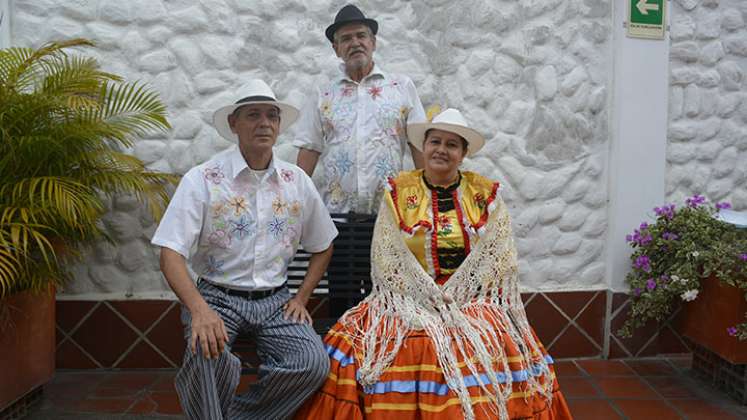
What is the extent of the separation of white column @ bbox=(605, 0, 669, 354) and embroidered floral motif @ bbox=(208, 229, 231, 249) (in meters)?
2.49

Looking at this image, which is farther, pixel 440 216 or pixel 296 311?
pixel 440 216

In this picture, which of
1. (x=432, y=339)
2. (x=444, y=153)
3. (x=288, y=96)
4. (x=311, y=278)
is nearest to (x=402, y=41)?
(x=288, y=96)

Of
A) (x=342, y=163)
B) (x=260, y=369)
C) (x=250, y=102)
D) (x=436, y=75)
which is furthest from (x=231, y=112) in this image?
(x=436, y=75)

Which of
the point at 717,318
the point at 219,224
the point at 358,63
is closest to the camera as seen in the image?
the point at 219,224

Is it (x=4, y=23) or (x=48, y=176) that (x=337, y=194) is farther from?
(x=4, y=23)

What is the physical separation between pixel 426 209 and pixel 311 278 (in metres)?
0.60

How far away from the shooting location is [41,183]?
9.56ft

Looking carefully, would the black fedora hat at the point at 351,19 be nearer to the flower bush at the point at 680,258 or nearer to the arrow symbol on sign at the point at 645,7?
the arrow symbol on sign at the point at 645,7

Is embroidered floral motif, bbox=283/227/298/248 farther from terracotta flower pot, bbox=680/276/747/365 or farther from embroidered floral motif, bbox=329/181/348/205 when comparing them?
terracotta flower pot, bbox=680/276/747/365

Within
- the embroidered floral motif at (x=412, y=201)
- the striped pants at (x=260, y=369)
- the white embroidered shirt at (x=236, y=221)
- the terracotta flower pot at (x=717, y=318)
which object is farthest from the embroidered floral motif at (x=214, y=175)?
the terracotta flower pot at (x=717, y=318)

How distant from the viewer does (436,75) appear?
12.4 ft

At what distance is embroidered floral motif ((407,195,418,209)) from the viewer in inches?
110

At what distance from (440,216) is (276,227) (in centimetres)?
72

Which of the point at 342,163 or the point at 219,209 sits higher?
the point at 342,163
